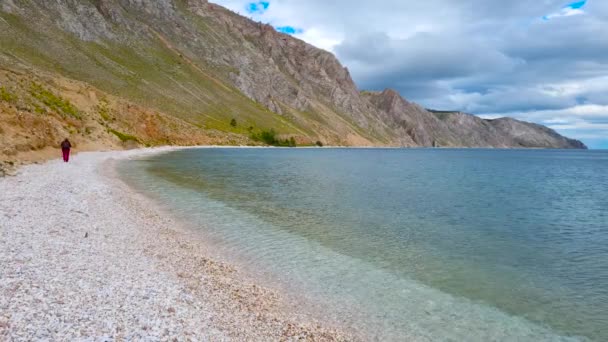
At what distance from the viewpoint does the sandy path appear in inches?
365

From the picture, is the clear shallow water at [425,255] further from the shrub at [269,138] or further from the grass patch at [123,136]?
the shrub at [269,138]

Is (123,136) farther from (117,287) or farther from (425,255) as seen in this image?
(117,287)

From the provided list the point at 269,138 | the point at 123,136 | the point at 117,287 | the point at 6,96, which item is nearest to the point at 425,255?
the point at 117,287

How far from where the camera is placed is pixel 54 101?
234 ft

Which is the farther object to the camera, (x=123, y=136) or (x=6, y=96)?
(x=123, y=136)

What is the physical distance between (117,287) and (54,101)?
72.9 metres

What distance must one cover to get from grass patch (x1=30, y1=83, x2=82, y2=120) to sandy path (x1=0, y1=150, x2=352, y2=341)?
54.6 meters

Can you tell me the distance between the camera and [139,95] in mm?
134875

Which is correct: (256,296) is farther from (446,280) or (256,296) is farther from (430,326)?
(446,280)

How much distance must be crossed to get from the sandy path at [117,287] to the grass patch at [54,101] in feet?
179

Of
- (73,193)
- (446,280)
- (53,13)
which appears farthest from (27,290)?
(53,13)

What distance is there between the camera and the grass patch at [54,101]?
219 feet

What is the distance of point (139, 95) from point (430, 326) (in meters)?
139

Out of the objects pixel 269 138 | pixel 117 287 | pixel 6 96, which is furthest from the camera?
pixel 269 138
